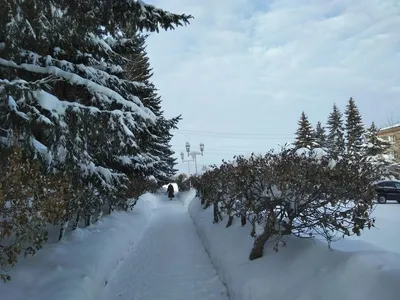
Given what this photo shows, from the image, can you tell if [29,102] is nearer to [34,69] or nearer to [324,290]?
[34,69]

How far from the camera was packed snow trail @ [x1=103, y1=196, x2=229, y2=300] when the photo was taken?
250 inches

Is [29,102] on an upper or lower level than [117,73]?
lower

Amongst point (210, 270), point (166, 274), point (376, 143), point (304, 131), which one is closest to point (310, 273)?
point (210, 270)

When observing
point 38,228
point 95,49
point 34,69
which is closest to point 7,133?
point 34,69

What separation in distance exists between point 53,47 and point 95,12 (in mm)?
1501

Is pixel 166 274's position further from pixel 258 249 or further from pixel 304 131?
pixel 304 131

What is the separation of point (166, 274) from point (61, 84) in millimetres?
4257

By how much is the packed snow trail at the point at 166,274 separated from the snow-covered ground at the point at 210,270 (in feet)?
0.06

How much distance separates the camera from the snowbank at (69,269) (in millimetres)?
5129

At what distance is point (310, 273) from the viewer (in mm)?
4688

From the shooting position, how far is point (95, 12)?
6.30 metres

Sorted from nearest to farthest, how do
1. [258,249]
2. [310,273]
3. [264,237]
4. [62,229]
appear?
[310,273], [264,237], [258,249], [62,229]

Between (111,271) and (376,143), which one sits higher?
(376,143)

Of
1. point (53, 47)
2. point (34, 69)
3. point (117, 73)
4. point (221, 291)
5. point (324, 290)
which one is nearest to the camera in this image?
point (324, 290)
